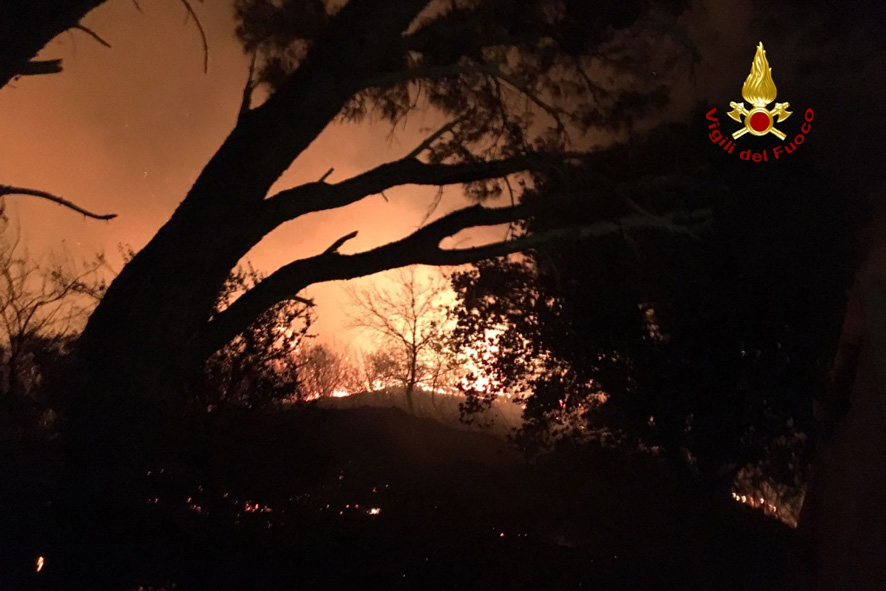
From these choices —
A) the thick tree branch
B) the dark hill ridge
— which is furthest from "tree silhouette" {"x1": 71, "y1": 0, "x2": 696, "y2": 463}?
the dark hill ridge

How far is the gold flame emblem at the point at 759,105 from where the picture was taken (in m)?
8.56

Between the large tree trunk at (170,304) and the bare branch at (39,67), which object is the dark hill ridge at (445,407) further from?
the bare branch at (39,67)

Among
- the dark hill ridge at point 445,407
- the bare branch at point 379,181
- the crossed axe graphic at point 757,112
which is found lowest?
the dark hill ridge at point 445,407

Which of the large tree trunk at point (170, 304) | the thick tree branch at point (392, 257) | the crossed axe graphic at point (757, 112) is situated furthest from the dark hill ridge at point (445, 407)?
the crossed axe graphic at point (757, 112)

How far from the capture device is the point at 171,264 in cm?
575

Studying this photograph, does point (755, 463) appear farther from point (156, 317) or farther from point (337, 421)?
point (156, 317)

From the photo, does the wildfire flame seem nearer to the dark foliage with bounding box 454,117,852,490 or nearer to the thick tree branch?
the dark foliage with bounding box 454,117,852,490

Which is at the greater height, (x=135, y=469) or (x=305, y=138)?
(x=305, y=138)

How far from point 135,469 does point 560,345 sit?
6554mm

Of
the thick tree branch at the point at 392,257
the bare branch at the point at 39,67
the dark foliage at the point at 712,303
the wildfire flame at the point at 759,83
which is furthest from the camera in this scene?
the dark foliage at the point at 712,303

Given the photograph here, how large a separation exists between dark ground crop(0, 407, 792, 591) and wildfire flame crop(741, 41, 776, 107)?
5.68 metres

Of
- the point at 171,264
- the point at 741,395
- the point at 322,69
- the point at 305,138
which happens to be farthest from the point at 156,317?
the point at 741,395

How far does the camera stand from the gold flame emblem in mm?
8560

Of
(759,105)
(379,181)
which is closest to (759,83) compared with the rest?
(759,105)
